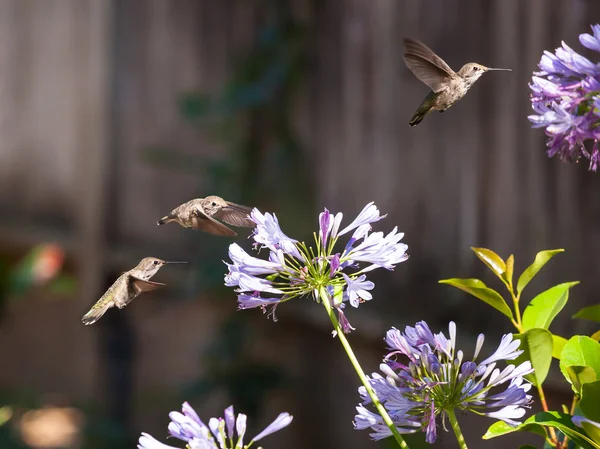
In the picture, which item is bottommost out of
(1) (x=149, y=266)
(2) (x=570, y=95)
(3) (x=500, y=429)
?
(3) (x=500, y=429)

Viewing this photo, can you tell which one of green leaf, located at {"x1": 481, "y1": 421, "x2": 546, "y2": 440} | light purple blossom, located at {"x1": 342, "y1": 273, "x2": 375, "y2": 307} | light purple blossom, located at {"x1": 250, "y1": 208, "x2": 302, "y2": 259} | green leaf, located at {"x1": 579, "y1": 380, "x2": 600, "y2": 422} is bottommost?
green leaf, located at {"x1": 481, "y1": 421, "x2": 546, "y2": 440}

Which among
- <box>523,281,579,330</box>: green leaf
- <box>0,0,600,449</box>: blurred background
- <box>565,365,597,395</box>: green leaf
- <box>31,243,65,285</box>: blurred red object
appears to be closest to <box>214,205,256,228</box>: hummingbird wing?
<box>523,281,579,330</box>: green leaf

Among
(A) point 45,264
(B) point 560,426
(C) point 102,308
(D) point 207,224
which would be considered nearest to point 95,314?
(C) point 102,308

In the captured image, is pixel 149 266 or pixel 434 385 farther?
pixel 149 266

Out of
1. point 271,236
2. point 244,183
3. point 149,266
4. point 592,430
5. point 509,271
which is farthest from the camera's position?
point 244,183

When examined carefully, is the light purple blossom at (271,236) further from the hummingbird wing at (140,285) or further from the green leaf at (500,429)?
the hummingbird wing at (140,285)

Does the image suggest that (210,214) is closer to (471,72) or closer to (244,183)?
(471,72)

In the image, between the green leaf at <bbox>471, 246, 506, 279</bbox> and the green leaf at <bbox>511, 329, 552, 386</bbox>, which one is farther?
the green leaf at <bbox>471, 246, 506, 279</bbox>

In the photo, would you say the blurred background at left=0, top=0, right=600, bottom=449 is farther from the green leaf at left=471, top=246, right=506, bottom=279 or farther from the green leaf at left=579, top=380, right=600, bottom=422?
the green leaf at left=579, top=380, right=600, bottom=422
